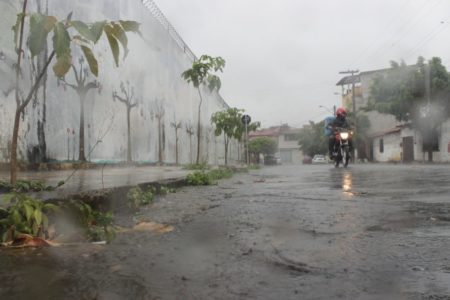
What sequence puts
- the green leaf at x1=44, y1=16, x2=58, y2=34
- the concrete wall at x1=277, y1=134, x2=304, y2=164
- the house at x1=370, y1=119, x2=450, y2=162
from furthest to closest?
the concrete wall at x1=277, y1=134, x2=304, y2=164 < the house at x1=370, y1=119, x2=450, y2=162 < the green leaf at x1=44, y1=16, x2=58, y2=34

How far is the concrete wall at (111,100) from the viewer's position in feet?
17.4

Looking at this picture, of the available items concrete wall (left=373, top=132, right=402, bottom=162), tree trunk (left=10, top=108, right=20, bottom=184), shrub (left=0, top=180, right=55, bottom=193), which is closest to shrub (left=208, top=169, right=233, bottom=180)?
shrub (left=0, top=180, right=55, bottom=193)

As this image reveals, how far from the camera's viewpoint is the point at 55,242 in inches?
88.0

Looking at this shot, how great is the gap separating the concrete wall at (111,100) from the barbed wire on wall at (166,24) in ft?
0.56

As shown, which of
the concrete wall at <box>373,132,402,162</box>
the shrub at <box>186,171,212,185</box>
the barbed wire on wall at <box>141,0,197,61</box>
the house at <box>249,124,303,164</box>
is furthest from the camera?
the house at <box>249,124,303,164</box>

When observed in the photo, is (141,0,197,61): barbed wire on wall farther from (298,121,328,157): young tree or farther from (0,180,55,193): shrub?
(298,121,328,157): young tree

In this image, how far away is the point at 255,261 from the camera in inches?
77.0

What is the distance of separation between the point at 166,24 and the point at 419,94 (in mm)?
18960

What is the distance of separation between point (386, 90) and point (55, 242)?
92.0 ft

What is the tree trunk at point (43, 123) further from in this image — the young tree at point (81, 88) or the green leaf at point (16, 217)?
the green leaf at point (16, 217)

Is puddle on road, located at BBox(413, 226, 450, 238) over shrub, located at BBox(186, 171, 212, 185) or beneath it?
beneath

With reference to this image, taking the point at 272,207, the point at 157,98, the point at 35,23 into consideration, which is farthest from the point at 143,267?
the point at 157,98

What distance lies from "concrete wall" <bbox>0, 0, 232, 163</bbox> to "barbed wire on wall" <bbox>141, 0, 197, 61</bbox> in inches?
6.7

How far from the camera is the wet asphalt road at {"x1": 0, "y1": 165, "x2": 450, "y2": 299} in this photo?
1.56 metres
